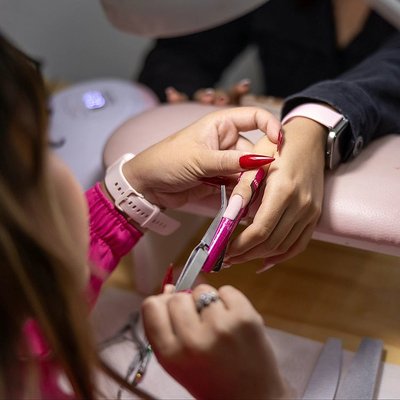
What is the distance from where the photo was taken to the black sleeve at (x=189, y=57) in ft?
3.18

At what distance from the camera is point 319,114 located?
56 centimetres

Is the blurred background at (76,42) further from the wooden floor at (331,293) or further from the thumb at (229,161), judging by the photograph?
the thumb at (229,161)

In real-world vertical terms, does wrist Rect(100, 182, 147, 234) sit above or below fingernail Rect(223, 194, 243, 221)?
below

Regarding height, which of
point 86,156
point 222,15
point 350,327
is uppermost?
point 222,15

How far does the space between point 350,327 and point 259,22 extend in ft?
1.74

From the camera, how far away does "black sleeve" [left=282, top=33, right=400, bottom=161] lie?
0.57m

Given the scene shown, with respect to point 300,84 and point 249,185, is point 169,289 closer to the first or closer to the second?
point 249,185

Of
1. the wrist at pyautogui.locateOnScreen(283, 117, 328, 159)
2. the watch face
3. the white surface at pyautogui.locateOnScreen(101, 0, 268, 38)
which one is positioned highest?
the white surface at pyautogui.locateOnScreen(101, 0, 268, 38)

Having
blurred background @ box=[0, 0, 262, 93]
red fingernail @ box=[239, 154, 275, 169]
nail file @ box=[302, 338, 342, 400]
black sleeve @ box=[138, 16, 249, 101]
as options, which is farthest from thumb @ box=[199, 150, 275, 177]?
blurred background @ box=[0, 0, 262, 93]

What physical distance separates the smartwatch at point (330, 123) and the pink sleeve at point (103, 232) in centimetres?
20

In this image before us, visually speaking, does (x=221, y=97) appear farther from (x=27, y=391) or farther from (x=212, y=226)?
(x=27, y=391)

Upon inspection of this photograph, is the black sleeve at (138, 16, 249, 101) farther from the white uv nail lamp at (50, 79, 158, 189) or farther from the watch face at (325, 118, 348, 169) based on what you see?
the watch face at (325, 118, 348, 169)

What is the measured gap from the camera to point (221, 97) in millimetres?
757

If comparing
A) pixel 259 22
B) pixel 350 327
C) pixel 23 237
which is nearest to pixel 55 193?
pixel 23 237
